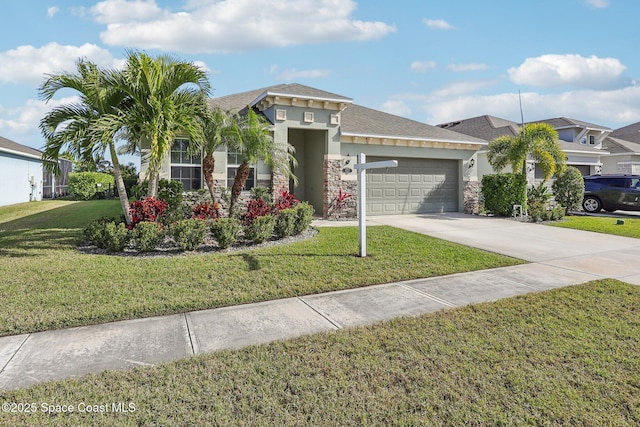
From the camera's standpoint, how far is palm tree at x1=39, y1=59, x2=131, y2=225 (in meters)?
7.62

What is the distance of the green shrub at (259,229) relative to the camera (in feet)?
27.4

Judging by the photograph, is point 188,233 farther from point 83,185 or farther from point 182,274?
point 83,185

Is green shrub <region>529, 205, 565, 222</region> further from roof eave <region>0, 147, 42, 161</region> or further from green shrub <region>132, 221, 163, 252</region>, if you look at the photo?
roof eave <region>0, 147, 42, 161</region>

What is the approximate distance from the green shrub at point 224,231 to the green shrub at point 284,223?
53.1 inches

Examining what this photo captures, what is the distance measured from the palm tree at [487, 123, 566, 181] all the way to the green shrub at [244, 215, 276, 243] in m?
11.1

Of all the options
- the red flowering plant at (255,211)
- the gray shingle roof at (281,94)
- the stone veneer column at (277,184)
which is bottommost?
the red flowering plant at (255,211)

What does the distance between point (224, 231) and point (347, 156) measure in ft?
24.7

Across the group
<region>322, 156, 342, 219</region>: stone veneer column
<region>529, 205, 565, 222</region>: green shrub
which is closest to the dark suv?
<region>529, 205, 565, 222</region>: green shrub

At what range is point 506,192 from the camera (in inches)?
576

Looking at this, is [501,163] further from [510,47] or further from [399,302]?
[399,302]

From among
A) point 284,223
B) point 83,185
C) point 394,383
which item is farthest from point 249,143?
point 83,185

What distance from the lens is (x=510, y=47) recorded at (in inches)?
447

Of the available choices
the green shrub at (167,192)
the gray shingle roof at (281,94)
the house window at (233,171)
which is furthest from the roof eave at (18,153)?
the house window at (233,171)

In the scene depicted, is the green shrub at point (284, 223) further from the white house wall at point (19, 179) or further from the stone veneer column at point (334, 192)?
the white house wall at point (19, 179)
